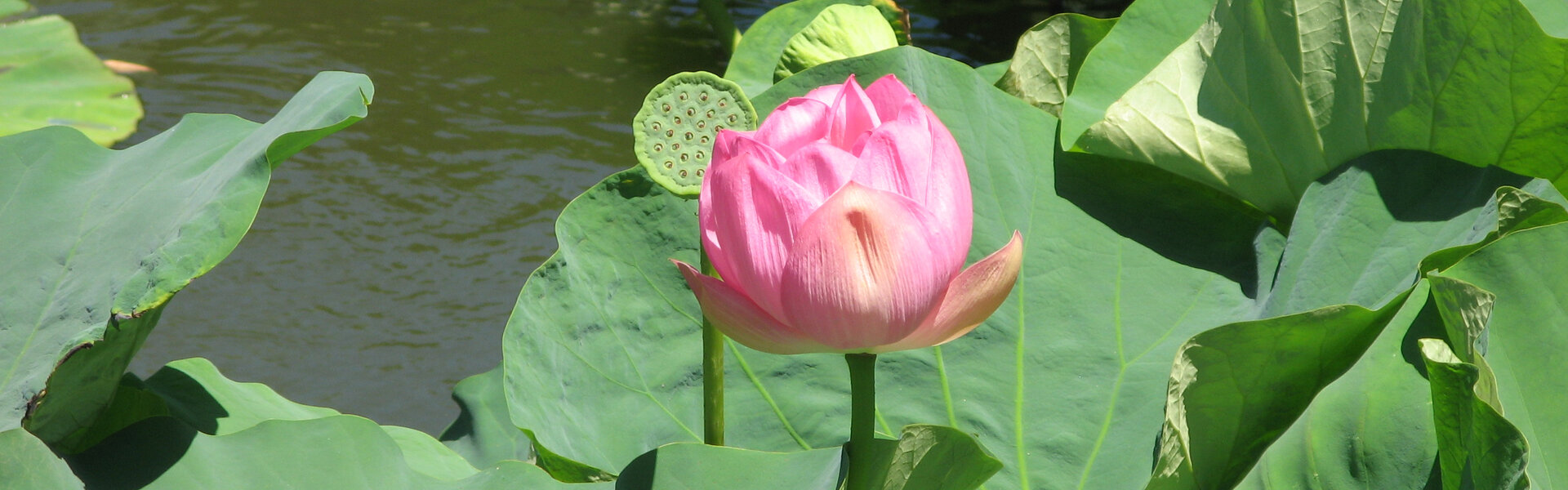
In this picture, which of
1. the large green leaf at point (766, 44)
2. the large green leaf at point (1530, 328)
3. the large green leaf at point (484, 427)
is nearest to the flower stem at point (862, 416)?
the large green leaf at point (1530, 328)

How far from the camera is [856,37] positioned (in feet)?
2.73

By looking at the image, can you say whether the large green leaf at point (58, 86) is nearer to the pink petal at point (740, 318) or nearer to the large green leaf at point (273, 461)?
the large green leaf at point (273, 461)

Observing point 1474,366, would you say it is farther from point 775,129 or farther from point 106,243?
point 106,243

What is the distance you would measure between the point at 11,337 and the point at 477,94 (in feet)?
5.14

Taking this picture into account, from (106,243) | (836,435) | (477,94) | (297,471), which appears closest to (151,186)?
(106,243)

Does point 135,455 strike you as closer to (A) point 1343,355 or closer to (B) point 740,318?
(B) point 740,318

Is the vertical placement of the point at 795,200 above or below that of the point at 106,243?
above

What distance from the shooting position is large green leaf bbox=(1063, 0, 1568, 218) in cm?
56

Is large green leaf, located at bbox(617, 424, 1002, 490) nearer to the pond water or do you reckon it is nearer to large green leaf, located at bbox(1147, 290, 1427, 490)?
large green leaf, located at bbox(1147, 290, 1427, 490)

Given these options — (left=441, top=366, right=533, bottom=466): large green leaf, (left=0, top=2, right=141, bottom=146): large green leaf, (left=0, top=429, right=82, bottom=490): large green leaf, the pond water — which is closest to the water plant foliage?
(left=0, top=429, right=82, bottom=490): large green leaf

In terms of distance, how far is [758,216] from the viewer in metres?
0.36

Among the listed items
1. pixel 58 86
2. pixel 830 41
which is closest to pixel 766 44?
pixel 830 41

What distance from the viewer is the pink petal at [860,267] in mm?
341

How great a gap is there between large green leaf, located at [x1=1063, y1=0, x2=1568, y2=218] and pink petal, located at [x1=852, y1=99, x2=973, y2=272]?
298mm
